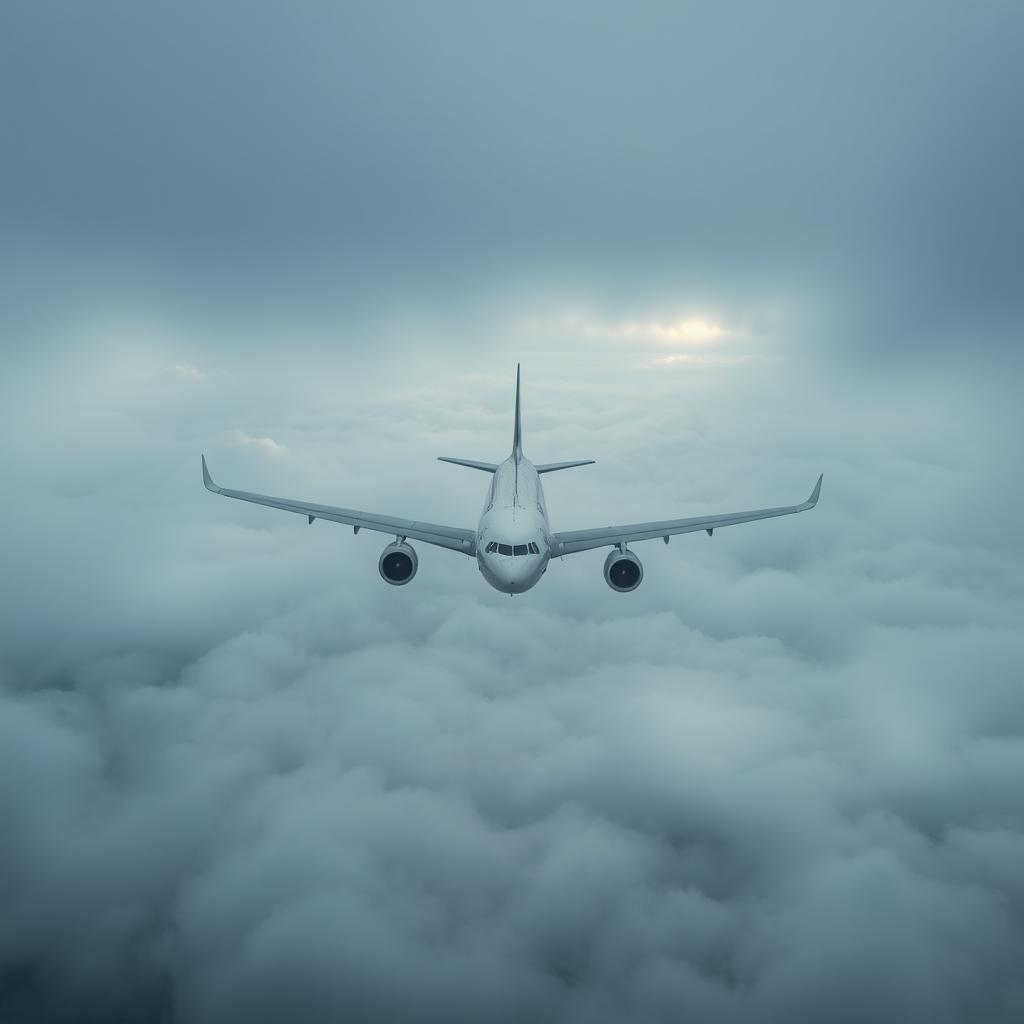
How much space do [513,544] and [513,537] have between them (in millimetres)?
570

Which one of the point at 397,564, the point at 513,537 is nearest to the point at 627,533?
the point at 513,537

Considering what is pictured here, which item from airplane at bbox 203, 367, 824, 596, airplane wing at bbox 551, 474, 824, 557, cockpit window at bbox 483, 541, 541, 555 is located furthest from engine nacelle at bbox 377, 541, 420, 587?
airplane wing at bbox 551, 474, 824, 557

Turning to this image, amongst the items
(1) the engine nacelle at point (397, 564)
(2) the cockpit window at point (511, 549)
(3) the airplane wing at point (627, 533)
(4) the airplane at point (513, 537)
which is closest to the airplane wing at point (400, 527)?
(4) the airplane at point (513, 537)

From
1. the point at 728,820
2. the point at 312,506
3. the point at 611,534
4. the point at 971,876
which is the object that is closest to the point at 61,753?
the point at 312,506

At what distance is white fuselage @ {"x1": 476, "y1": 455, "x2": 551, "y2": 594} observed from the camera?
29.8 metres

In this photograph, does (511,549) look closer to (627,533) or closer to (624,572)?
(624,572)

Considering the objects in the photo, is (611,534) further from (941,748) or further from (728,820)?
(941,748)

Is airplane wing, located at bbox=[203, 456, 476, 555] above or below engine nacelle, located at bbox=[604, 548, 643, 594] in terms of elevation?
above

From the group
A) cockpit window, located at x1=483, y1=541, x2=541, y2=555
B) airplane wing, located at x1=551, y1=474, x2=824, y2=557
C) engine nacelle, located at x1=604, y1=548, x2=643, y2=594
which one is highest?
airplane wing, located at x1=551, y1=474, x2=824, y2=557

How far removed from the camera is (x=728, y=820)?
2044 inches

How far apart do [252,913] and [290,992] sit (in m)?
5.23

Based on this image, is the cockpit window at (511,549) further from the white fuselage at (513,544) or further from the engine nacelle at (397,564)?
the engine nacelle at (397,564)

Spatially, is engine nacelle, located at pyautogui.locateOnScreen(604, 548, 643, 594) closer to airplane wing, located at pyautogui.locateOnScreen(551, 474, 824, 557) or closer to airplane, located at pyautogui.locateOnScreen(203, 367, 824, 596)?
airplane, located at pyautogui.locateOnScreen(203, 367, 824, 596)

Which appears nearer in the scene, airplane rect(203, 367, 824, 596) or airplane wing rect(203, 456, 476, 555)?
airplane rect(203, 367, 824, 596)
